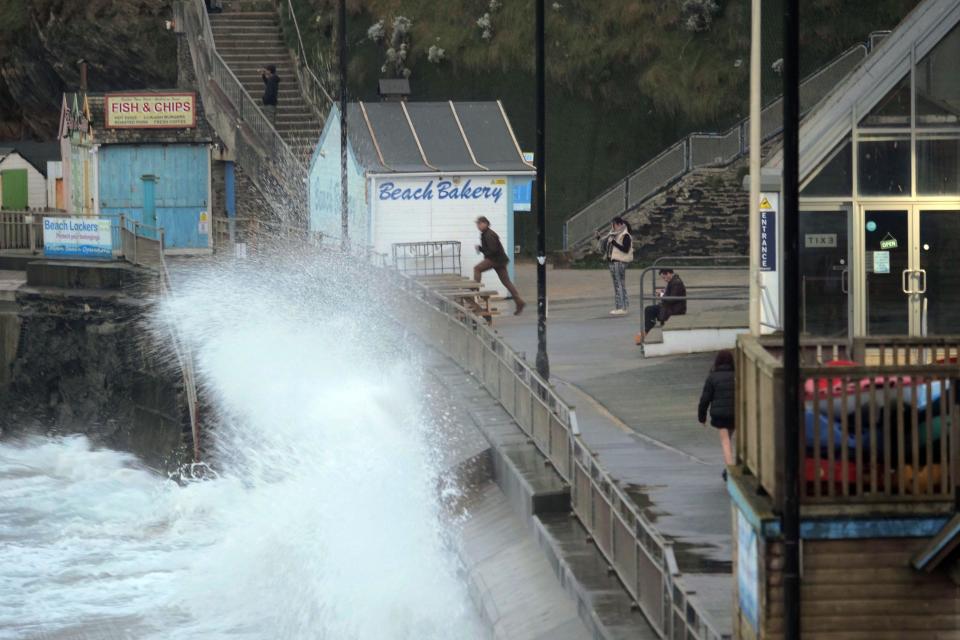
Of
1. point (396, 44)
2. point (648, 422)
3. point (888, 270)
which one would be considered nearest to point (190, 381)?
point (648, 422)

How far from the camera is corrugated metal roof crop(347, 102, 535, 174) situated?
110 ft

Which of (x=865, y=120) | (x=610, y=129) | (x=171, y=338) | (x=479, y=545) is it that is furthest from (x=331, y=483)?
(x=610, y=129)

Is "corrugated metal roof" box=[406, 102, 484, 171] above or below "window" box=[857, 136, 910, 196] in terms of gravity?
above

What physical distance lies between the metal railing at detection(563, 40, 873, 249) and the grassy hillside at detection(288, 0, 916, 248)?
217 centimetres

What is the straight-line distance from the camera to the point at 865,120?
2173 centimetres

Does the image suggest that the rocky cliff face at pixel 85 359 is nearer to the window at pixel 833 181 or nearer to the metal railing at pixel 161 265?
the metal railing at pixel 161 265

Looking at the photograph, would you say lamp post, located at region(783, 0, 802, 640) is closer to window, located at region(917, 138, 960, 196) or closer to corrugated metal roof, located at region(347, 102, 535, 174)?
window, located at region(917, 138, 960, 196)

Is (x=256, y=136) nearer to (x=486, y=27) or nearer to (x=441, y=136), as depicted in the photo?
(x=486, y=27)

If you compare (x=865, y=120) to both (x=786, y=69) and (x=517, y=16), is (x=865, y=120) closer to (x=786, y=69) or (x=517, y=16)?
(x=786, y=69)

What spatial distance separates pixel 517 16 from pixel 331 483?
27.5m

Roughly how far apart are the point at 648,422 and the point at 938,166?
5.42 m

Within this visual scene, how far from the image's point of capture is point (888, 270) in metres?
21.9

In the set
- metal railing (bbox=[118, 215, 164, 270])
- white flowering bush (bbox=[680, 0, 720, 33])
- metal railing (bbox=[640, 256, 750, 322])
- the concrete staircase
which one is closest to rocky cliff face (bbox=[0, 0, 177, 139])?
the concrete staircase

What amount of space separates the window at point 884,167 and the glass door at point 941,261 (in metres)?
0.44
